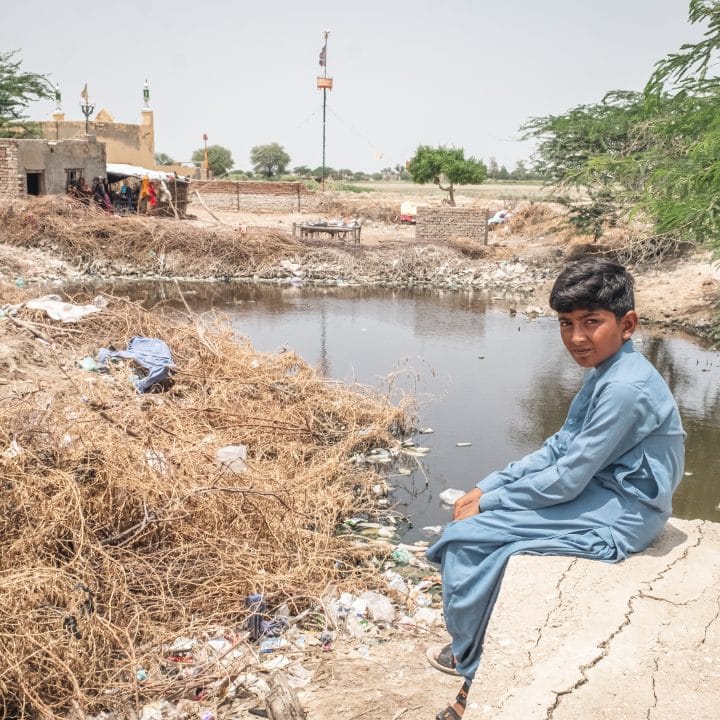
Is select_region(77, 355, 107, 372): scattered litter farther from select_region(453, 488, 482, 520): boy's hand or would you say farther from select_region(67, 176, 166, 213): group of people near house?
select_region(67, 176, 166, 213): group of people near house

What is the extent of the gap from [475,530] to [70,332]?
6.51 metres

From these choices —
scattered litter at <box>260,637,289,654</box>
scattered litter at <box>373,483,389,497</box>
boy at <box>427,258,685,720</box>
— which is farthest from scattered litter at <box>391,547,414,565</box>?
boy at <box>427,258,685,720</box>

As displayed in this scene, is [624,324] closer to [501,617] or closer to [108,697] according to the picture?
[501,617]

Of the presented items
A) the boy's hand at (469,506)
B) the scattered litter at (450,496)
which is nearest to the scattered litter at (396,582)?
the scattered litter at (450,496)

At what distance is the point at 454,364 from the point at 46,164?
1507 cm

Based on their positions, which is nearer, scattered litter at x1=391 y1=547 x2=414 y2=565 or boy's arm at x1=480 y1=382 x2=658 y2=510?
boy's arm at x1=480 y1=382 x2=658 y2=510

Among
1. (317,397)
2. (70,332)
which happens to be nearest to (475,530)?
(317,397)

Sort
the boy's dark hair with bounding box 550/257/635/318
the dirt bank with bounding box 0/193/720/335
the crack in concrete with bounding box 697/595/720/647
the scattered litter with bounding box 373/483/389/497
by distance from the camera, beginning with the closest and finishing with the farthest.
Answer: the crack in concrete with bounding box 697/595/720/647 → the boy's dark hair with bounding box 550/257/635/318 → the scattered litter with bounding box 373/483/389/497 → the dirt bank with bounding box 0/193/720/335

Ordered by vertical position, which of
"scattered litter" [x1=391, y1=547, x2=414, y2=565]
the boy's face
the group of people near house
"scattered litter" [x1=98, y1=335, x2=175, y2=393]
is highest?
the group of people near house

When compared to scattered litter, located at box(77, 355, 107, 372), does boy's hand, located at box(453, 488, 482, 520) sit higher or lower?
higher

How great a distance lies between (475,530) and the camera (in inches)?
99.7

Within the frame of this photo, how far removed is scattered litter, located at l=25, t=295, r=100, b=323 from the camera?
27.4 ft

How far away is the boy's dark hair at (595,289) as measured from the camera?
247 centimetres

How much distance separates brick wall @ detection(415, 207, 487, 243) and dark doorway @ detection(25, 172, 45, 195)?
10245mm
